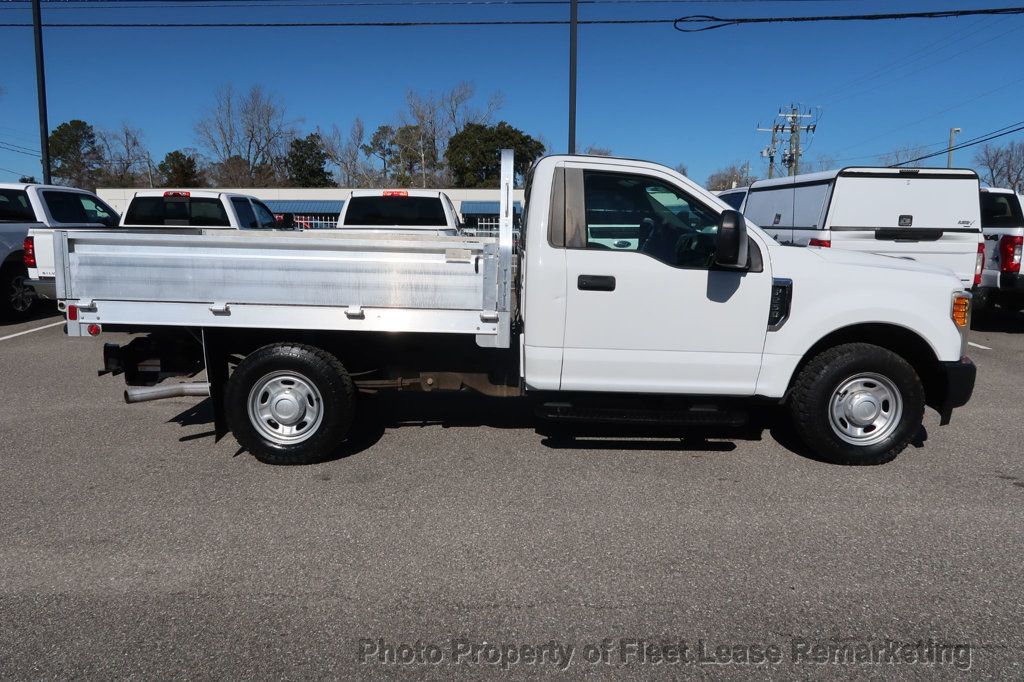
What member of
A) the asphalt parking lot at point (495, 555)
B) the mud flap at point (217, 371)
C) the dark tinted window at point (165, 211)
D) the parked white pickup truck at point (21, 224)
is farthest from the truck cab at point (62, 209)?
the asphalt parking lot at point (495, 555)

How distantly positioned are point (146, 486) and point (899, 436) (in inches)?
200

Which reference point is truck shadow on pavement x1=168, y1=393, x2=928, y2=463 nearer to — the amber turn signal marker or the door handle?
the amber turn signal marker

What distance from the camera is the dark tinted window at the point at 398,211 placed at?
37.0ft

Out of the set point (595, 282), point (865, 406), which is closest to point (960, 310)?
point (865, 406)

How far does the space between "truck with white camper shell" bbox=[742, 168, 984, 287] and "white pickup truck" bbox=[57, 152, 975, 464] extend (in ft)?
14.0

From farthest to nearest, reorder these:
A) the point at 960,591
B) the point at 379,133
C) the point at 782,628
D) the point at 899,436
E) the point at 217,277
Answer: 1. the point at 379,133
2. the point at 899,436
3. the point at 217,277
4. the point at 960,591
5. the point at 782,628

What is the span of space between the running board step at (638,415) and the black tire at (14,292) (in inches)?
392

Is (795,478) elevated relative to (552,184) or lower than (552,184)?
lower

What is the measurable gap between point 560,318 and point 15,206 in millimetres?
10285

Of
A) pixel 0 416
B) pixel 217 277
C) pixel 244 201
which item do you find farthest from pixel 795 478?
pixel 244 201

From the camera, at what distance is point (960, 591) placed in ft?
11.9

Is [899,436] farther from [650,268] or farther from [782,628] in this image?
[782,628]

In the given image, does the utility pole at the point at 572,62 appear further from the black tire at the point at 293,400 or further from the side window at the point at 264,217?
the black tire at the point at 293,400

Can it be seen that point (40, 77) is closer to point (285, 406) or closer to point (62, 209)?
point (62, 209)
